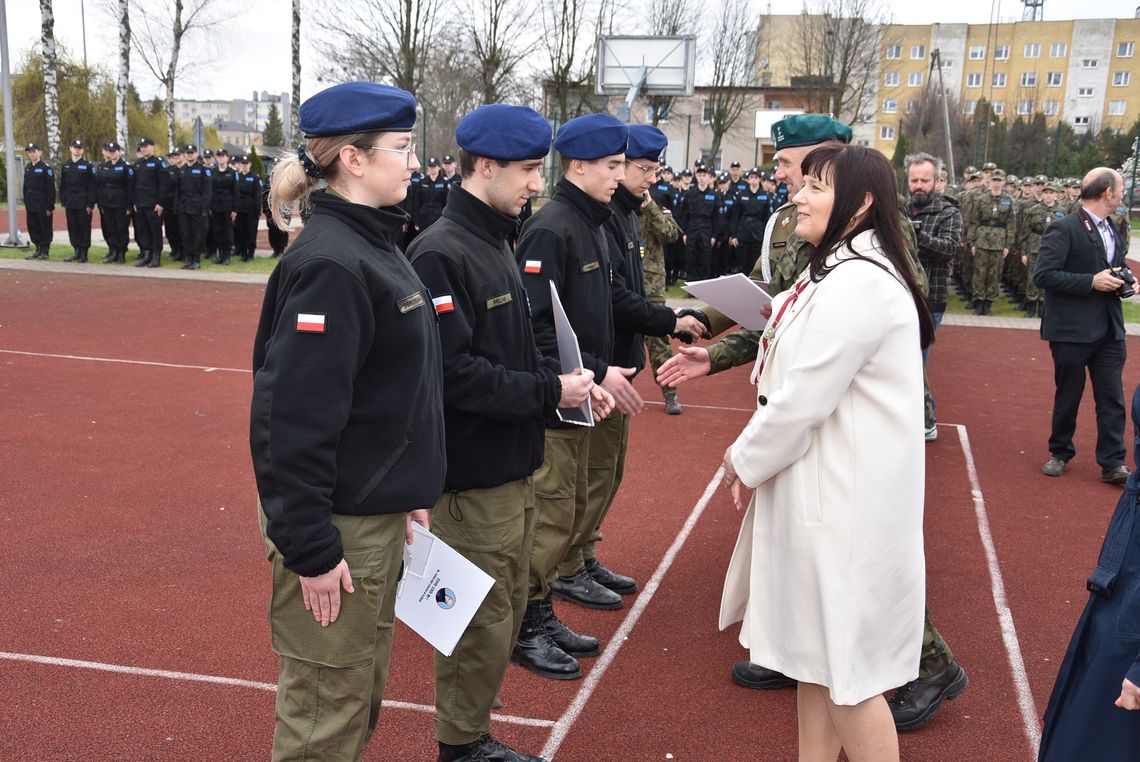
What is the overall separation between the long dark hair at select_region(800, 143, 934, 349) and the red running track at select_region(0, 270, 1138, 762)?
1.75 metres

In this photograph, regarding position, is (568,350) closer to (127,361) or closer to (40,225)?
(127,361)

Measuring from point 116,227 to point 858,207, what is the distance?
18.4m

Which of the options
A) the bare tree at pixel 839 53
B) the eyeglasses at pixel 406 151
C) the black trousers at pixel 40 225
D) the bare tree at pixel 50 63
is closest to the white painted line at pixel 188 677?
the eyeglasses at pixel 406 151

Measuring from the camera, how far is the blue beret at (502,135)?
10.6ft

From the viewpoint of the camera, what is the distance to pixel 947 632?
175 inches

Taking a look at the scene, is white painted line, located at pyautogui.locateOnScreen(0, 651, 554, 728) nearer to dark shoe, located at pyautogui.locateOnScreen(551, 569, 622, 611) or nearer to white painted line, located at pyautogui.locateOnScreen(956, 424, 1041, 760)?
dark shoe, located at pyautogui.locateOnScreen(551, 569, 622, 611)

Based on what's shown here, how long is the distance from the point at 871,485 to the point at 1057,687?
0.76 metres

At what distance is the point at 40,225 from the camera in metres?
18.6

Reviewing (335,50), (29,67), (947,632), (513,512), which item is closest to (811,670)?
(513,512)

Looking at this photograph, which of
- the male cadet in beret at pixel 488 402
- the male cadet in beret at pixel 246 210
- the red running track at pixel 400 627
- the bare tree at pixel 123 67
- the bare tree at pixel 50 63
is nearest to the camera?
the male cadet in beret at pixel 488 402

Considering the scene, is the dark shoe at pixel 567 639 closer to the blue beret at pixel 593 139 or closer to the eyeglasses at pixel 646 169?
the blue beret at pixel 593 139

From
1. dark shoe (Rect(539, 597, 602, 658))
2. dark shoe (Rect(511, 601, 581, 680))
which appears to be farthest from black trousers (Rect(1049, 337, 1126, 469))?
dark shoe (Rect(511, 601, 581, 680))

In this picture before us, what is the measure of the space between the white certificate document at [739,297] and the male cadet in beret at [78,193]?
664 inches

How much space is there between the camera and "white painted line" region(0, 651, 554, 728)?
3631 mm
